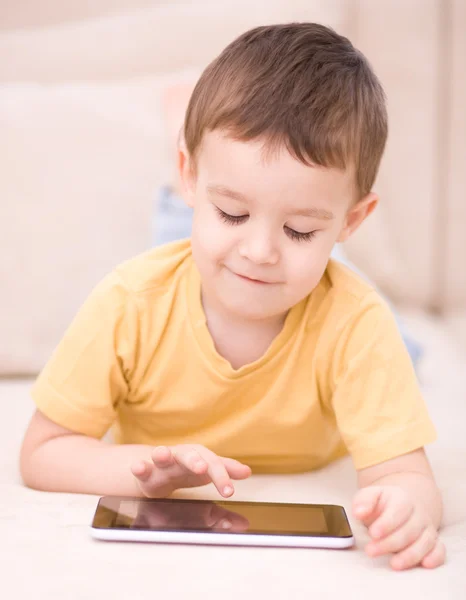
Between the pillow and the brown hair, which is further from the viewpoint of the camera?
the pillow

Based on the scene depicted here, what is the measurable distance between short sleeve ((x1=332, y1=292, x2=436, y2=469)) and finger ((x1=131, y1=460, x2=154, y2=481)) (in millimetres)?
251

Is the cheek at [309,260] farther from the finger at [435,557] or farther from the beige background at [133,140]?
the beige background at [133,140]

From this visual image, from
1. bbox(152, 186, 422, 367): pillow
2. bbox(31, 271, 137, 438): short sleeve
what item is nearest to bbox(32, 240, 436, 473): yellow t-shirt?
bbox(31, 271, 137, 438): short sleeve

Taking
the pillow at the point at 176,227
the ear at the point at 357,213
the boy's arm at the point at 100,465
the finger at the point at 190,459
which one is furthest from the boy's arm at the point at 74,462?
the pillow at the point at 176,227

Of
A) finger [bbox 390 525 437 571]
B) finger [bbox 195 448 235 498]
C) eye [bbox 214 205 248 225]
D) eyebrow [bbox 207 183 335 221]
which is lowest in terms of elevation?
finger [bbox 390 525 437 571]

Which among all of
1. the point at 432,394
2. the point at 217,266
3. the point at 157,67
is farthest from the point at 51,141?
the point at 432,394

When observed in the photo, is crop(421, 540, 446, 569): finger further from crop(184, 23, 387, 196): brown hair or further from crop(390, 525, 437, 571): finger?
crop(184, 23, 387, 196): brown hair

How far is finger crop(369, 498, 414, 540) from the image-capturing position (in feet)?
2.43

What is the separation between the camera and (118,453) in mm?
905

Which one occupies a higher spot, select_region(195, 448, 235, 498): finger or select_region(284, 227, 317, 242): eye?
select_region(284, 227, 317, 242): eye

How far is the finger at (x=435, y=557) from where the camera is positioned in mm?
748

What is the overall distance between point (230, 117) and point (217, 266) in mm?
161

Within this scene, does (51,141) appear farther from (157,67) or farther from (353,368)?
(353,368)

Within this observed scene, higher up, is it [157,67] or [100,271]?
[157,67]
